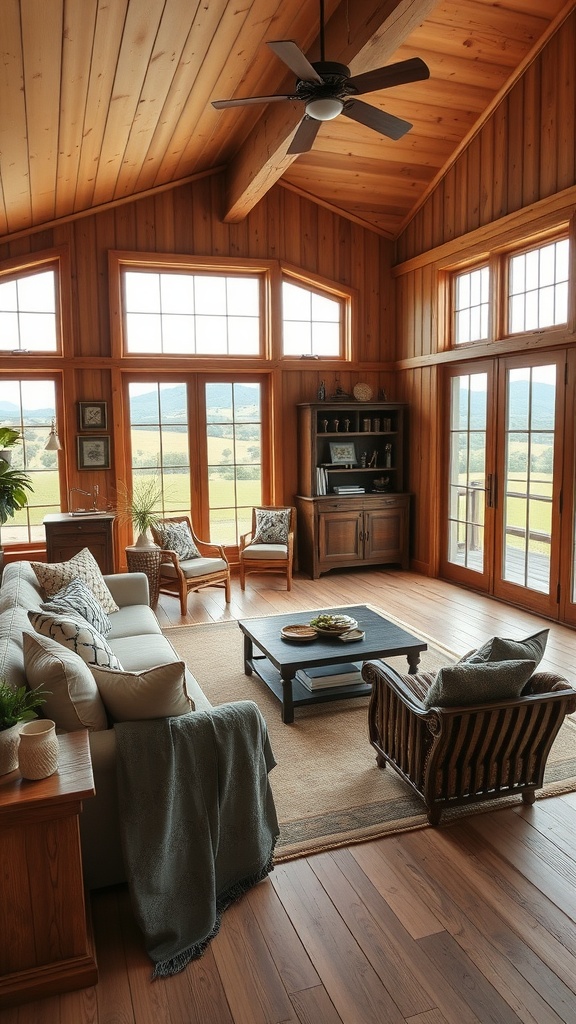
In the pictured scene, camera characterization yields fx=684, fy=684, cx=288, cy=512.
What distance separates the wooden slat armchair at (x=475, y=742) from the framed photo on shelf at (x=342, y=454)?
4.70 metres

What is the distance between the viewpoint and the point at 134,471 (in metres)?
7.12

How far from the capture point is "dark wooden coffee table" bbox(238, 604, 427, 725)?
372cm

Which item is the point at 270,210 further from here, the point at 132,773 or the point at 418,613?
the point at 132,773

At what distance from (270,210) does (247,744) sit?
633 centimetres

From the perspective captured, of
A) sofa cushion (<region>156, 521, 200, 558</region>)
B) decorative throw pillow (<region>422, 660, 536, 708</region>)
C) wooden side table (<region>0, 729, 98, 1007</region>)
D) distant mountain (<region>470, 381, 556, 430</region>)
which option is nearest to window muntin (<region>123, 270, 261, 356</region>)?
sofa cushion (<region>156, 521, 200, 558</region>)

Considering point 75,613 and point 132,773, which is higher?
point 75,613

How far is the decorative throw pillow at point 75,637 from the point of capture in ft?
8.75

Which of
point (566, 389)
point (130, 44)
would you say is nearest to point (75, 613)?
point (130, 44)

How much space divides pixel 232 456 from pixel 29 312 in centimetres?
248

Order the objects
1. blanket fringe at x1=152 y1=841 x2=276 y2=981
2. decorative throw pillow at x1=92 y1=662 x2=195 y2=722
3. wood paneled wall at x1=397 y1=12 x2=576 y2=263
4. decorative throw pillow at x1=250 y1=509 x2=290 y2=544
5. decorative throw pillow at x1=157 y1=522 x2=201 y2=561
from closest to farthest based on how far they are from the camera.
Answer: blanket fringe at x1=152 y1=841 x2=276 y2=981 → decorative throw pillow at x1=92 y1=662 x2=195 y2=722 → wood paneled wall at x1=397 y1=12 x2=576 y2=263 → decorative throw pillow at x1=157 y1=522 x2=201 y2=561 → decorative throw pillow at x1=250 y1=509 x2=290 y2=544

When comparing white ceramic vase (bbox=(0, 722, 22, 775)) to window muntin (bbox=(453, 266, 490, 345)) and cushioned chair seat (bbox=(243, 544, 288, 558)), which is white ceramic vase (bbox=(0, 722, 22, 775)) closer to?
cushioned chair seat (bbox=(243, 544, 288, 558))

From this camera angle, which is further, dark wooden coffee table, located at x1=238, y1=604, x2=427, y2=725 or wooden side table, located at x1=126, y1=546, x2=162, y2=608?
wooden side table, located at x1=126, y1=546, x2=162, y2=608

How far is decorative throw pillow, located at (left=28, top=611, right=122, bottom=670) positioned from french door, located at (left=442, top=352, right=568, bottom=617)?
395cm

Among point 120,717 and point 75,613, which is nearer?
point 120,717
